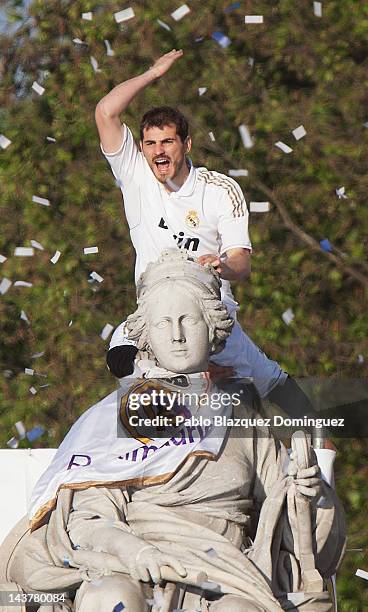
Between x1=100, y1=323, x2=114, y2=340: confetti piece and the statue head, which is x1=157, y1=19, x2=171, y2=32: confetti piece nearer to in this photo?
x1=100, y1=323, x2=114, y2=340: confetti piece

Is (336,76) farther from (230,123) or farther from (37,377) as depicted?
(37,377)

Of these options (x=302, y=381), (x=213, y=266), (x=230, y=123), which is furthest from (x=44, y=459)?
(x=230, y=123)

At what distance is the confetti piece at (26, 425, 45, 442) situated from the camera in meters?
9.03

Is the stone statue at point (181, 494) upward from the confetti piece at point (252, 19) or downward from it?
downward

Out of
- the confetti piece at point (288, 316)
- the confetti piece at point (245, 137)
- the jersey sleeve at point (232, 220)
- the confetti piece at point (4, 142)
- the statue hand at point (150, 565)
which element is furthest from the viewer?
the confetti piece at point (4, 142)

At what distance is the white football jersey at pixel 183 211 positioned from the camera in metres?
6.06

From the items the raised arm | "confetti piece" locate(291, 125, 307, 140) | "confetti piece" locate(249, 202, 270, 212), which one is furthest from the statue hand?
"confetti piece" locate(291, 125, 307, 140)

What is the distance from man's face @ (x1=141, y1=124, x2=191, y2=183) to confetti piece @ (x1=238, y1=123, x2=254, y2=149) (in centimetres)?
362

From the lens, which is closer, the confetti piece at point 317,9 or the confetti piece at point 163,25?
the confetti piece at point 317,9

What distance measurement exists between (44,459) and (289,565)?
3.18 ft

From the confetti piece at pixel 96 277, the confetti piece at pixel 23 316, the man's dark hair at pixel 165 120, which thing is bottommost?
the confetti piece at pixel 23 316

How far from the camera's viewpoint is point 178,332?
524 cm

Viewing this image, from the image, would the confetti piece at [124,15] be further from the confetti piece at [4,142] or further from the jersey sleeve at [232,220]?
the jersey sleeve at [232,220]

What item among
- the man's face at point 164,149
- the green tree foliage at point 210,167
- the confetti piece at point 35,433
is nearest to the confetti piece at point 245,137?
the green tree foliage at point 210,167
